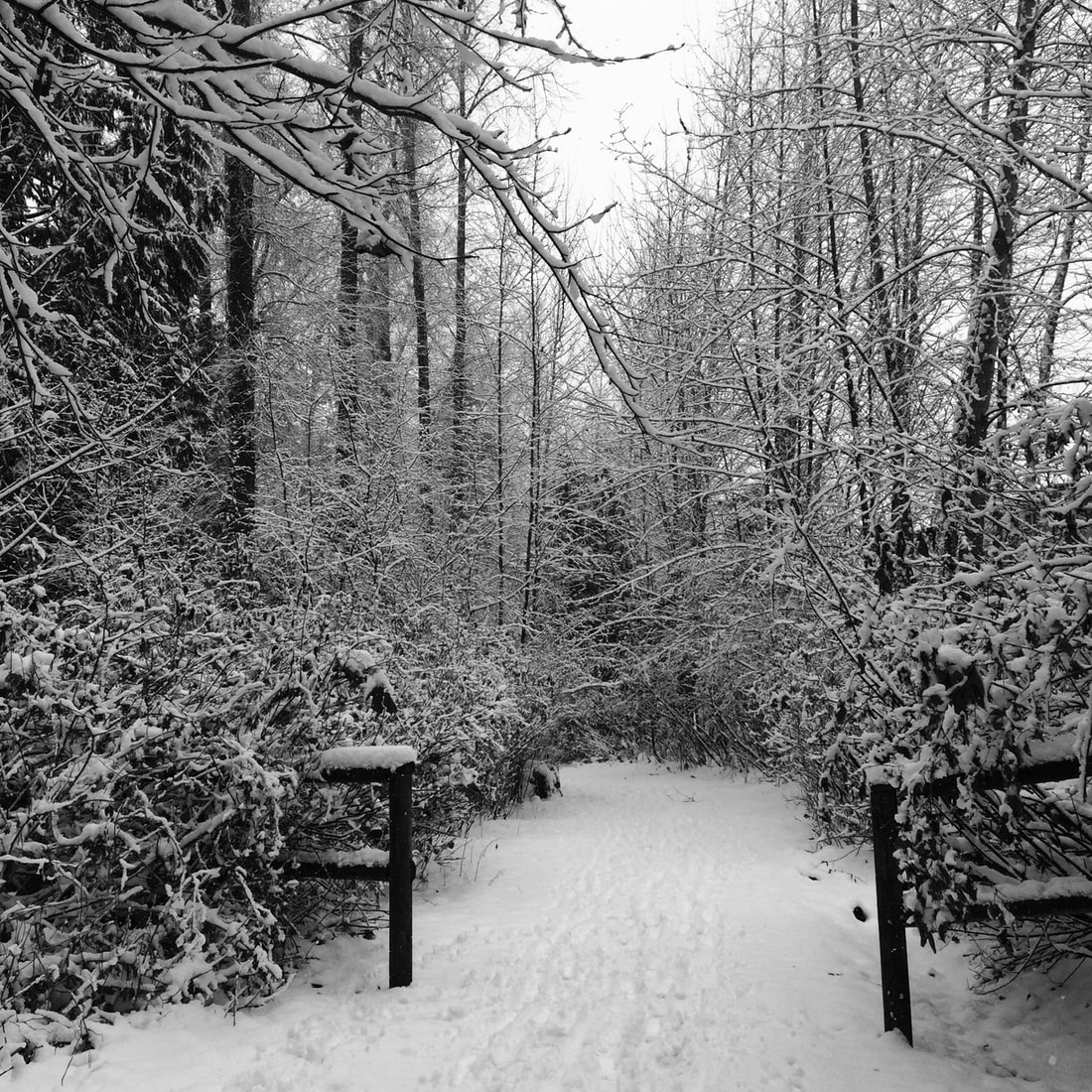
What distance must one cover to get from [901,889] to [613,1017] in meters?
1.42

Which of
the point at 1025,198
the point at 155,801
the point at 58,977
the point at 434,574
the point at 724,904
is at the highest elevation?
the point at 1025,198

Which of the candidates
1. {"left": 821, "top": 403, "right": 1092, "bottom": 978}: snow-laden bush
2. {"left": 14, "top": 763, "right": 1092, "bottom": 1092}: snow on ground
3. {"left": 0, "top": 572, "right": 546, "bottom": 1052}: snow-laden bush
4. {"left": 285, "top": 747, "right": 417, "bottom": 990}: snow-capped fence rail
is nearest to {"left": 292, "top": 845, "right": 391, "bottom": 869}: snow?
{"left": 285, "top": 747, "right": 417, "bottom": 990}: snow-capped fence rail

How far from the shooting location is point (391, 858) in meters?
3.83

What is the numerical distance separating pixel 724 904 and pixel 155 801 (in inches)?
159

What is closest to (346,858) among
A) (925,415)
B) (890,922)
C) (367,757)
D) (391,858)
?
(391,858)

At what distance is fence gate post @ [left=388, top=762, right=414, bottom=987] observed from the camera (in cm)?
384

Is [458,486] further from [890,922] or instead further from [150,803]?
[890,922]

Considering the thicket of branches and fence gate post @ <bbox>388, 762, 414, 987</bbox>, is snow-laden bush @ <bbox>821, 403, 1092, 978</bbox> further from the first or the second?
fence gate post @ <bbox>388, 762, 414, 987</bbox>

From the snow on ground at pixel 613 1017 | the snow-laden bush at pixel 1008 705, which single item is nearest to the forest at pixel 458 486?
the snow-laden bush at pixel 1008 705

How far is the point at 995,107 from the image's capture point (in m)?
6.14

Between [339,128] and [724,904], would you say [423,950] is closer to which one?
[724,904]

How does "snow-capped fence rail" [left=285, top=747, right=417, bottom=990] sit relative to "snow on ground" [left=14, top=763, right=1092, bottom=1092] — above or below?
above

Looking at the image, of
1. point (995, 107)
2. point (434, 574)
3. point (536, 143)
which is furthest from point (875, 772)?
point (434, 574)

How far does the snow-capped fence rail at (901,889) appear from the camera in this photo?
9.37 ft
